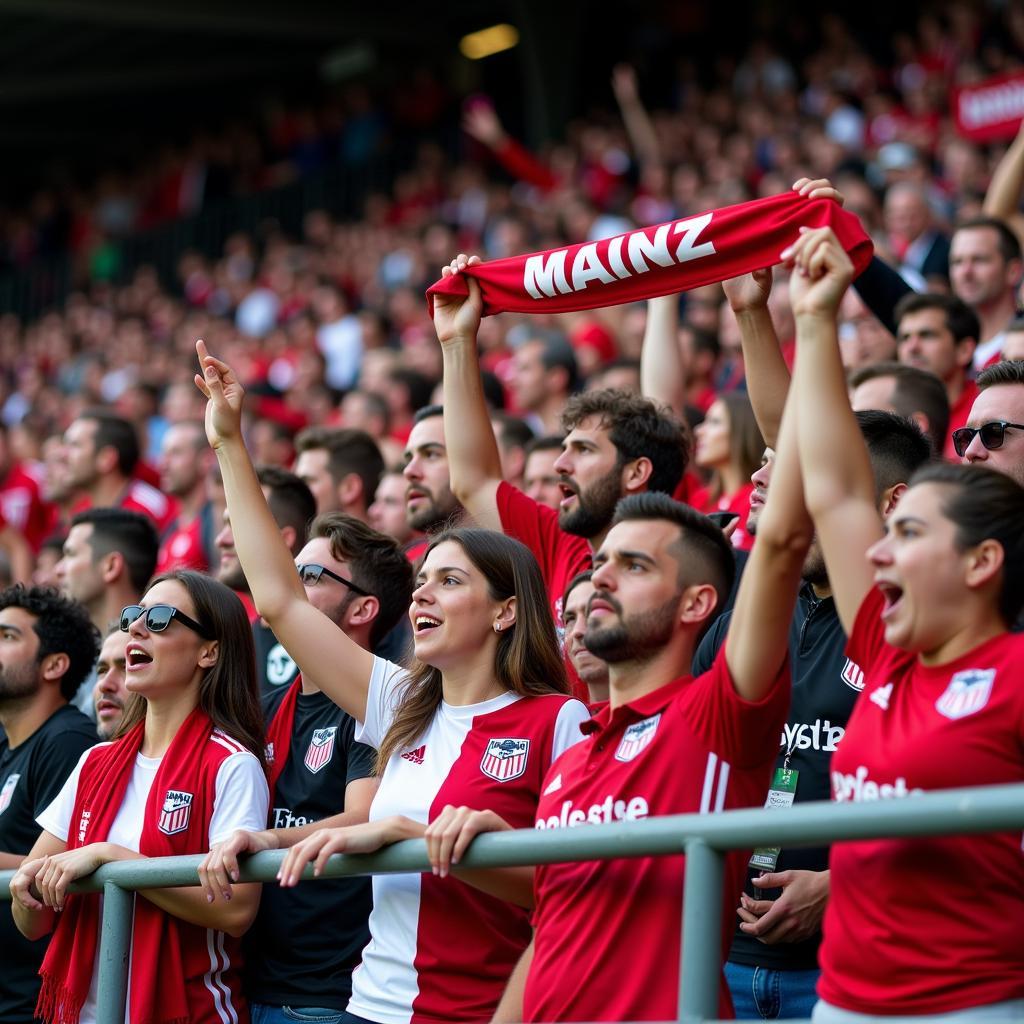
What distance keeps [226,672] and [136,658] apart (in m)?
0.26

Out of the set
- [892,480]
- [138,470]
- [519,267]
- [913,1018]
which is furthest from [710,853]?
[138,470]

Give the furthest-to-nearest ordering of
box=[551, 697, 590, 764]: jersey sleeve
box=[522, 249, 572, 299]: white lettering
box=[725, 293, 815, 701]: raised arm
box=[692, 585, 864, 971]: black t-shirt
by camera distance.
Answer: box=[522, 249, 572, 299]: white lettering, box=[551, 697, 590, 764]: jersey sleeve, box=[692, 585, 864, 971]: black t-shirt, box=[725, 293, 815, 701]: raised arm

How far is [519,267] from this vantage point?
4.82m

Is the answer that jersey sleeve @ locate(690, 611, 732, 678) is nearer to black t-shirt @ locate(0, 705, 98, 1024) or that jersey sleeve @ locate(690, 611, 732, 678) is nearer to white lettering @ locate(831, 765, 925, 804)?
white lettering @ locate(831, 765, 925, 804)

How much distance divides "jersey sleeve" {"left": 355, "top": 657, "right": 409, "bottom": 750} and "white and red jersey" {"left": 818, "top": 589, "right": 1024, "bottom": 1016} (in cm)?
157

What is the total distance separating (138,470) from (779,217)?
18.3 ft

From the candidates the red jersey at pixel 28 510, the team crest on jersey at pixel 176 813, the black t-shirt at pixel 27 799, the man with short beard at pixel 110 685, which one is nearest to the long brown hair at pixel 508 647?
the team crest on jersey at pixel 176 813

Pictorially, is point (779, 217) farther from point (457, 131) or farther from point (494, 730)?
point (457, 131)

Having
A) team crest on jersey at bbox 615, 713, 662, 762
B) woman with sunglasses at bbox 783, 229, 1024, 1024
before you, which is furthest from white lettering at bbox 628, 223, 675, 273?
team crest on jersey at bbox 615, 713, 662, 762

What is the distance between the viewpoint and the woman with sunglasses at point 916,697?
2854 mm

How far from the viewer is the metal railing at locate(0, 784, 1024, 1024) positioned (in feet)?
8.74

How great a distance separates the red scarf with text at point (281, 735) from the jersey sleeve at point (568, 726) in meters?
1.04

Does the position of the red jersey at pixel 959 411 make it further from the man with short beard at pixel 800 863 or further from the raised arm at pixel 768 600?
the raised arm at pixel 768 600

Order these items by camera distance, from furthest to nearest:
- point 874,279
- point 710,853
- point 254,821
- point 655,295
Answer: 1. point 874,279
2. point 655,295
3. point 254,821
4. point 710,853
